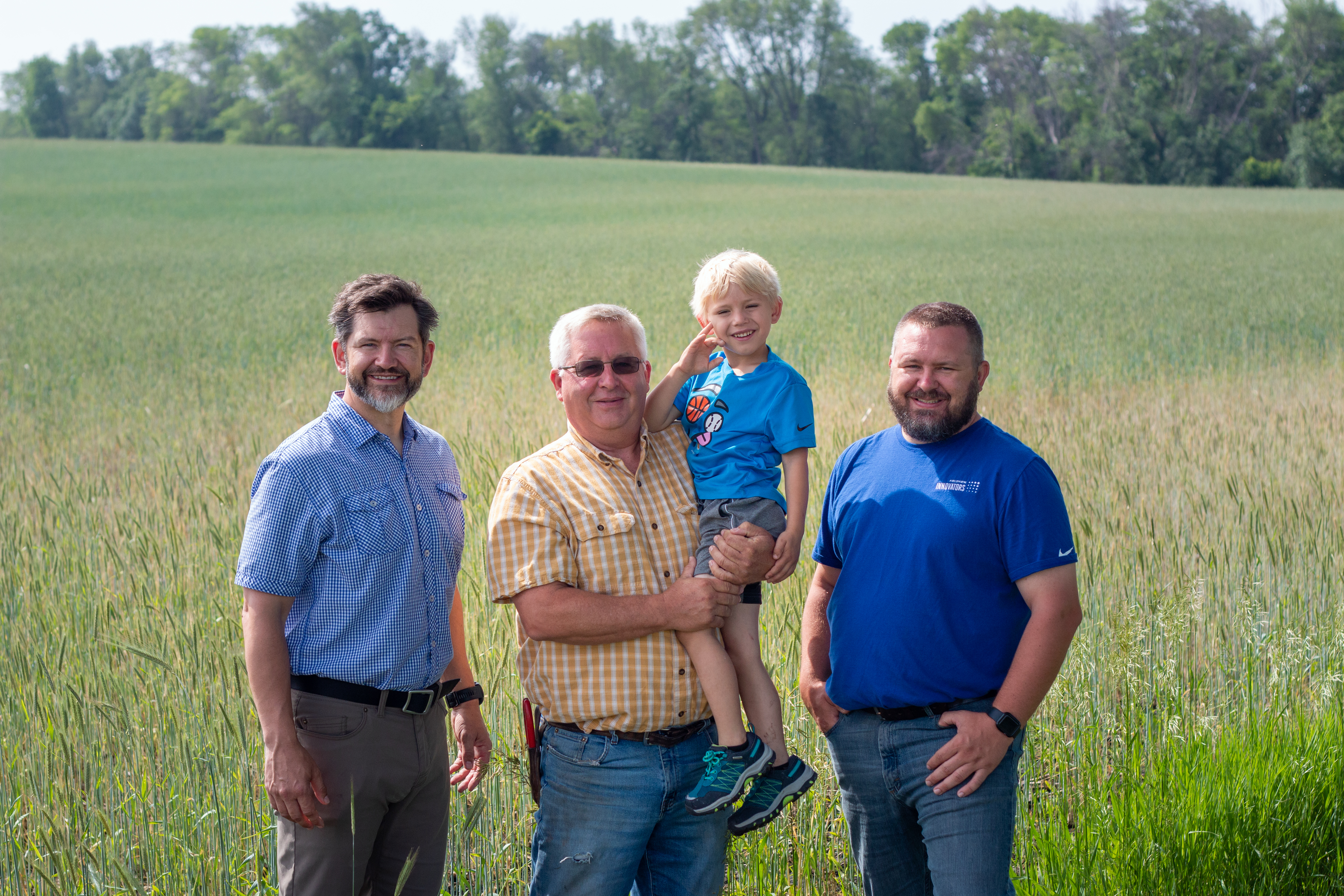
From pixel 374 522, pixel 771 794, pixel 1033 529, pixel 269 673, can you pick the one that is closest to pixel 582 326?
pixel 374 522

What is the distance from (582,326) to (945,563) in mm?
1177

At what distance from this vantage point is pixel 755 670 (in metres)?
3.08

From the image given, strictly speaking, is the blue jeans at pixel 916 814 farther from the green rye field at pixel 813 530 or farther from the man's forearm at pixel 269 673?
the man's forearm at pixel 269 673

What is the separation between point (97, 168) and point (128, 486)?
175 feet

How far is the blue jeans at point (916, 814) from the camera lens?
2746 mm

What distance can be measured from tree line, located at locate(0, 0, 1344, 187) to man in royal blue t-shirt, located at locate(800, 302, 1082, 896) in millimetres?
70719

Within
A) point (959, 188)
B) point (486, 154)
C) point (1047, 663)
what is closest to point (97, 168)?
point (486, 154)

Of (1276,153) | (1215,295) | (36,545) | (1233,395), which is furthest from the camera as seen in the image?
(1276,153)

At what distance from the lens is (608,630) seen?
8.94 feet

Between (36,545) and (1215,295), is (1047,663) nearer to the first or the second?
(36,545)

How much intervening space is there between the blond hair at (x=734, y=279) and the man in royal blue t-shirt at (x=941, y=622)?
1.63ft

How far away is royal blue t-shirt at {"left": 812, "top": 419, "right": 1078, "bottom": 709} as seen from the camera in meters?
2.77

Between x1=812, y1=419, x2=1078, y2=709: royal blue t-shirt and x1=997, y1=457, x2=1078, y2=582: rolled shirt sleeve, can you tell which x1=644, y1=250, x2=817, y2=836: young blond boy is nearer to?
x1=812, y1=419, x2=1078, y2=709: royal blue t-shirt

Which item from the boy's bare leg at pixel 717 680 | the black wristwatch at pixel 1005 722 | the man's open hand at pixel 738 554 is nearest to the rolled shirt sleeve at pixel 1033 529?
the black wristwatch at pixel 1005 722
